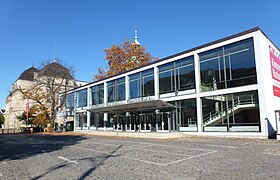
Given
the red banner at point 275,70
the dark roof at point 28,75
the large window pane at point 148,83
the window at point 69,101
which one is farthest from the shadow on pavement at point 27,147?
the dark roof at point 28,75

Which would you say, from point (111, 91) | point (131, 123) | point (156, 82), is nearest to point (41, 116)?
point (111, 91)

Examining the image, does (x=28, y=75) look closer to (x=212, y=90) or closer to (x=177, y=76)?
(x=177, y=76)

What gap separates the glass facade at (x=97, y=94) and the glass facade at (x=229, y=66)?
66.0 feet

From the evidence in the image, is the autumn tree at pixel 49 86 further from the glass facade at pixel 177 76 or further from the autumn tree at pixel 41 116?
the glass facade at pixel 177 76

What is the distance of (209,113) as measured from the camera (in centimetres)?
2259

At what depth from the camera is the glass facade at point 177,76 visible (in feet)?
82.6

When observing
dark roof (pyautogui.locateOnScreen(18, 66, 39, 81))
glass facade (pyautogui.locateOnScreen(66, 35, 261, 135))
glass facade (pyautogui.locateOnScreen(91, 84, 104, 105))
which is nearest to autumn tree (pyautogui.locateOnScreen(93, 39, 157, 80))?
glass facade (pyautogui.locateOnScreen(91, 84, 104, 105))

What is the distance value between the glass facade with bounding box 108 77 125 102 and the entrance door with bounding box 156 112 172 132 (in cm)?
864

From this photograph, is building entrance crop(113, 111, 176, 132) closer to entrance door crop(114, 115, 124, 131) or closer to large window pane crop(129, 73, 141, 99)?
entrance door crop(114, 115, 124, 131)

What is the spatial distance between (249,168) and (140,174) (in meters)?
3.58

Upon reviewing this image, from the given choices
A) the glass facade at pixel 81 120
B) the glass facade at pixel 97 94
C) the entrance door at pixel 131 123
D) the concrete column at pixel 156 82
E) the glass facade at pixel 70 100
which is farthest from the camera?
the glass facade at pixel 70 100

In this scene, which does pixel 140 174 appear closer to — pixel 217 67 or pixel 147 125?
pixel 217 67

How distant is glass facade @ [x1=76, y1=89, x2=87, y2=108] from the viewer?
44.0 metres

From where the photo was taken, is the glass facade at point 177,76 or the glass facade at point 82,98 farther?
the glass facade at point 82,98
